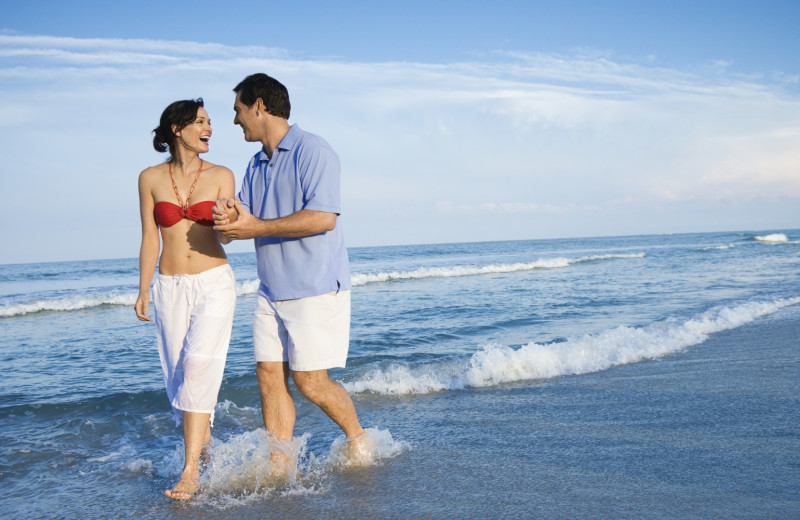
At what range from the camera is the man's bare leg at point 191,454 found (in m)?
3.23

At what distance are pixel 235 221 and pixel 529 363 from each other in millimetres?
4009

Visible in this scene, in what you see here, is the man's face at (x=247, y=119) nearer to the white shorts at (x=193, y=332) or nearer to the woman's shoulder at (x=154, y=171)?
the woman's shoulder at (x=154, y=171)

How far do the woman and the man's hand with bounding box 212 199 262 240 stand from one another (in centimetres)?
37

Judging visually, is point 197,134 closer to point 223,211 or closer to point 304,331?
point 223,211

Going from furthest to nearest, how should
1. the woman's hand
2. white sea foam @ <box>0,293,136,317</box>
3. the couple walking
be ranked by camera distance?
white sea foam @ <box>0,293,136,317</box>, the woman's hand, the couple walking

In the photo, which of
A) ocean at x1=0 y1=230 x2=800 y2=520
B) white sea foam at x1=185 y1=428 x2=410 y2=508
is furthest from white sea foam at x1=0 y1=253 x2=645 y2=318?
white sea foam at x1=185 y1=428 x2=410 y2=508

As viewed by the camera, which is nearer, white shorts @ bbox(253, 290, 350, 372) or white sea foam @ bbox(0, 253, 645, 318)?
white shorts @ bbox(253, 290, 350, 372)

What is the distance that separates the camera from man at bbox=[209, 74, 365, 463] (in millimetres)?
3256

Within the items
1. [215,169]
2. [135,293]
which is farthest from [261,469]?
[135,293]

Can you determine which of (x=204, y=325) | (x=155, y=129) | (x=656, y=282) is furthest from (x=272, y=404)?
(x=656, y=282)

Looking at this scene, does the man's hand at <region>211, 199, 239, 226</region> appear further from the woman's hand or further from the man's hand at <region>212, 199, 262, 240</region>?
the woman's hand

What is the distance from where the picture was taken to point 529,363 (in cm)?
616

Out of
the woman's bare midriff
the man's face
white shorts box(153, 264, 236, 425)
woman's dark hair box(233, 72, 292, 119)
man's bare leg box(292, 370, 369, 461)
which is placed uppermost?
woman's dark hair box(233, 72, 292, 119)

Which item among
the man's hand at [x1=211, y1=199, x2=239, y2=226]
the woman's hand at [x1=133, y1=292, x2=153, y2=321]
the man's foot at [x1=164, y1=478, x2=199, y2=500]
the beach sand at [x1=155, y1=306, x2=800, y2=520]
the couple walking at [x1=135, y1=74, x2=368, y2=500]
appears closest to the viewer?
the beach sand at [x1=155, y1=306, x2=800, y2=520]
